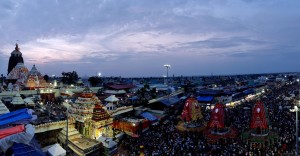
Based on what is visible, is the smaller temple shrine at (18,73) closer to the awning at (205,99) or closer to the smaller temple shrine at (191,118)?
the smaller temple shrine at (191,118)

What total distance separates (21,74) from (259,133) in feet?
134

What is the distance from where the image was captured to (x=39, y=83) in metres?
43.3

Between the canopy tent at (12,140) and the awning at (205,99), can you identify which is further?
the awning at (205,99)

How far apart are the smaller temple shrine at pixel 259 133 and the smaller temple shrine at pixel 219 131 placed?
4.66 feet

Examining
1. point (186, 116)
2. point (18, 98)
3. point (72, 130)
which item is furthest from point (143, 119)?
point (18, 98)

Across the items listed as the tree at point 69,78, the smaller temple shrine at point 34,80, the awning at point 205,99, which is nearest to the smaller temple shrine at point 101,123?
the smaller temple shrine at point 34,80

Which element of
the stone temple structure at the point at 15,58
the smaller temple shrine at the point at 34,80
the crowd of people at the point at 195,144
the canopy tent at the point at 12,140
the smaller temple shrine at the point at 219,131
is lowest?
the crowd of people at the point at 195,144

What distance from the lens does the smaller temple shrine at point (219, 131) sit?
24.3 meters

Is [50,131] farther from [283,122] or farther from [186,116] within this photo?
[283,122]

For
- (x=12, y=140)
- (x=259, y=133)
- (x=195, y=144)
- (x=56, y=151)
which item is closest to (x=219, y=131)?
(x=195, y=144)

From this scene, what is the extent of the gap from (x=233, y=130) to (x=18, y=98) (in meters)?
25.2

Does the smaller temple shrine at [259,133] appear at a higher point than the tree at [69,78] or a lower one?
lower

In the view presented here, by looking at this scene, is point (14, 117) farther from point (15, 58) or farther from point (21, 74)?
point (15, 58)

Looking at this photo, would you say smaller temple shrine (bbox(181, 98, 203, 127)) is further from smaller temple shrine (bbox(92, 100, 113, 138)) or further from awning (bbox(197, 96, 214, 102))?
awning (bbox(197, 96, 214, 102))
